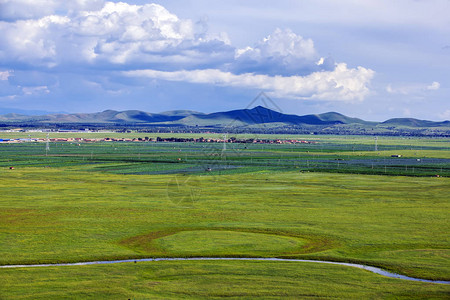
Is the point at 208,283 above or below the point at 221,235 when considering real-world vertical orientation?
below

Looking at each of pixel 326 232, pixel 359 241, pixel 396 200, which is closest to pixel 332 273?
pixel 359 241

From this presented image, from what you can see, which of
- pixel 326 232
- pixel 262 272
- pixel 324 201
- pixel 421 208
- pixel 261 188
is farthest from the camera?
pixel 261 188

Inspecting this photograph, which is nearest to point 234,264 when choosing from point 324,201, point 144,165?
point 324,201

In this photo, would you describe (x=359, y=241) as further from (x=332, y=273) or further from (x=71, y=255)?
(x=71, y=255)

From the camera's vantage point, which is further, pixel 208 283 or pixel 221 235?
pixel 221 235

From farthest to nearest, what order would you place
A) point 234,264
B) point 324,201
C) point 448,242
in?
point 324,201, point 448,242, point 234,264

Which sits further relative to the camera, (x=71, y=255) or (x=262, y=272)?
(x=71, y=255)

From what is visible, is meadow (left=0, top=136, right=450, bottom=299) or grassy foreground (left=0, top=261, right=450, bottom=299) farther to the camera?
meadow (left=0, top=136, right=450, bottom=299)

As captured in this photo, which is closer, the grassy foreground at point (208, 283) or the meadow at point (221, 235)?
the grassy foreground at point (208, 283)
